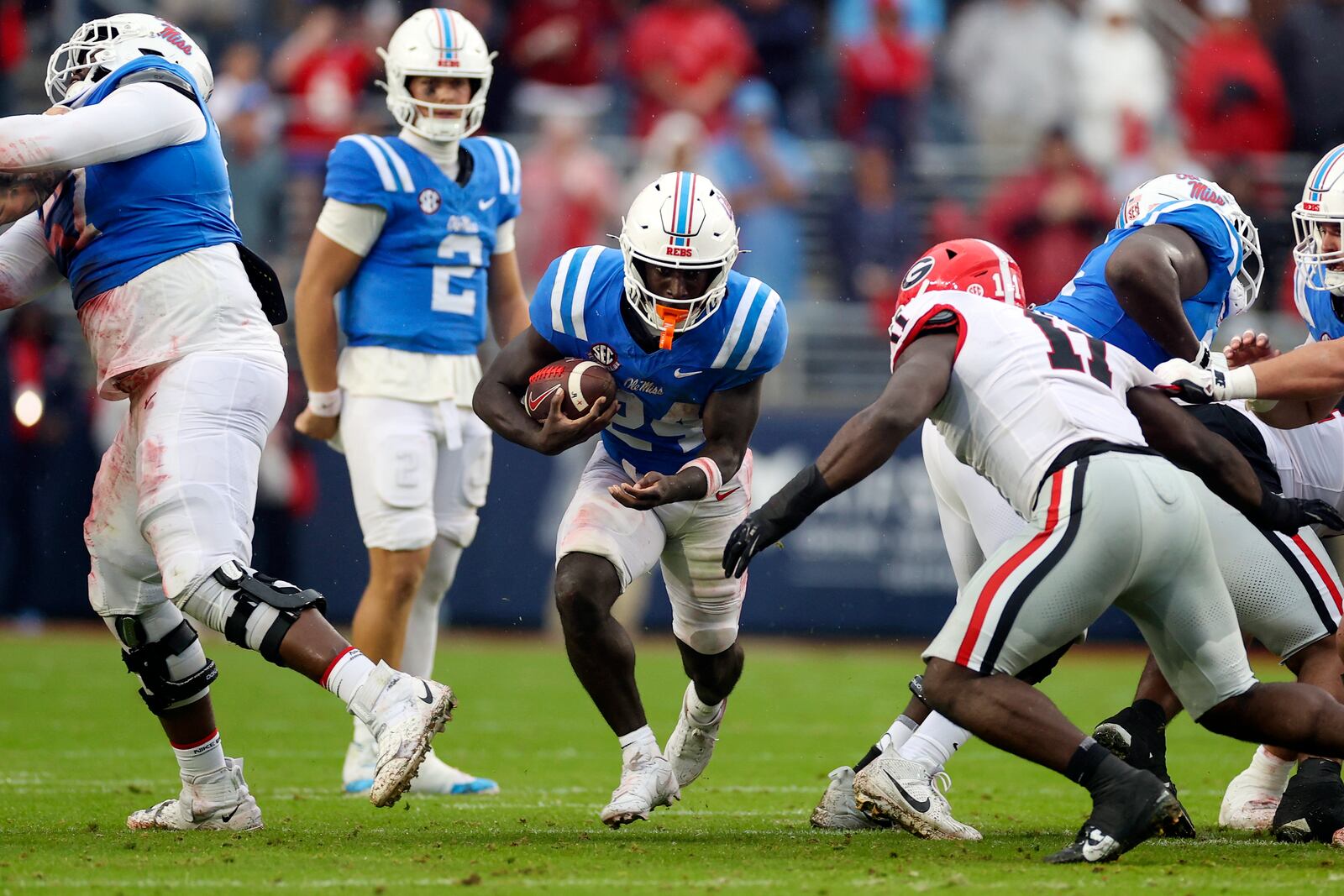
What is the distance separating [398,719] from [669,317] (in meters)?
1.30

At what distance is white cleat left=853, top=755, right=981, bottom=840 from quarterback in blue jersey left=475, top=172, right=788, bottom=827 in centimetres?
65

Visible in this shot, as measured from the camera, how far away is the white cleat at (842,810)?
5.05 metres

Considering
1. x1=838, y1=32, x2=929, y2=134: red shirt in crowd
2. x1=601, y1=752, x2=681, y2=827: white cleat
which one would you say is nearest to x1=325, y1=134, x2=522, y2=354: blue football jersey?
x1=601, y1=752, x2=681, y2=827: white cleat

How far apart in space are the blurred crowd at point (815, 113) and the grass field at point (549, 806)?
124 inches

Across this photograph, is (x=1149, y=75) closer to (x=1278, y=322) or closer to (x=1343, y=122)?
(x=1343, y=122)

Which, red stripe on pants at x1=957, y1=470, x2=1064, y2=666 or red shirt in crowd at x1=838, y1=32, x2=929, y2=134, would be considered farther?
red shirt in crowd at x1=838, y1=32, x2=929, y2=134

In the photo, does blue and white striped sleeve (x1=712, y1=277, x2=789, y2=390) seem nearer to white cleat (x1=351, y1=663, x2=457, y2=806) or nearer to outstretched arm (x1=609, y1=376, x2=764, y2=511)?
outstretched arm (x1=609, y1=376, x2=764, y2=511)

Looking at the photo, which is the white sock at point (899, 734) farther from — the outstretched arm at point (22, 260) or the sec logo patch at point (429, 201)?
the outstretched arm at point (22, 260)

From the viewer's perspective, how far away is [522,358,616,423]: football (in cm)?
480

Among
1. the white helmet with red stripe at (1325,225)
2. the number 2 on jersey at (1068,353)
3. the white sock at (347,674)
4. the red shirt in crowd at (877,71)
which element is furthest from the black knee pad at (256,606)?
the red shirt in crowd at (877,71)

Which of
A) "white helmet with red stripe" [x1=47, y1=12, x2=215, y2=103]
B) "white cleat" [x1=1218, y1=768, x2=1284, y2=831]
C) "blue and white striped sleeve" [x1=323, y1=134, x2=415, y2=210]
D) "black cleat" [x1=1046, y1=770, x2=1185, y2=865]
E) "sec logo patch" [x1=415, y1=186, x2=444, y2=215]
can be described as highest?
"white helmet with red stripe" [x1=47, y1=12, x2=215, y2=103]

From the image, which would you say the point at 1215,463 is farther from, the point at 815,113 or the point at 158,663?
the point at 815,113

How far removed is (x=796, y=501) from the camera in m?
4.24

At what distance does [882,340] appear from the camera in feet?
39.4
